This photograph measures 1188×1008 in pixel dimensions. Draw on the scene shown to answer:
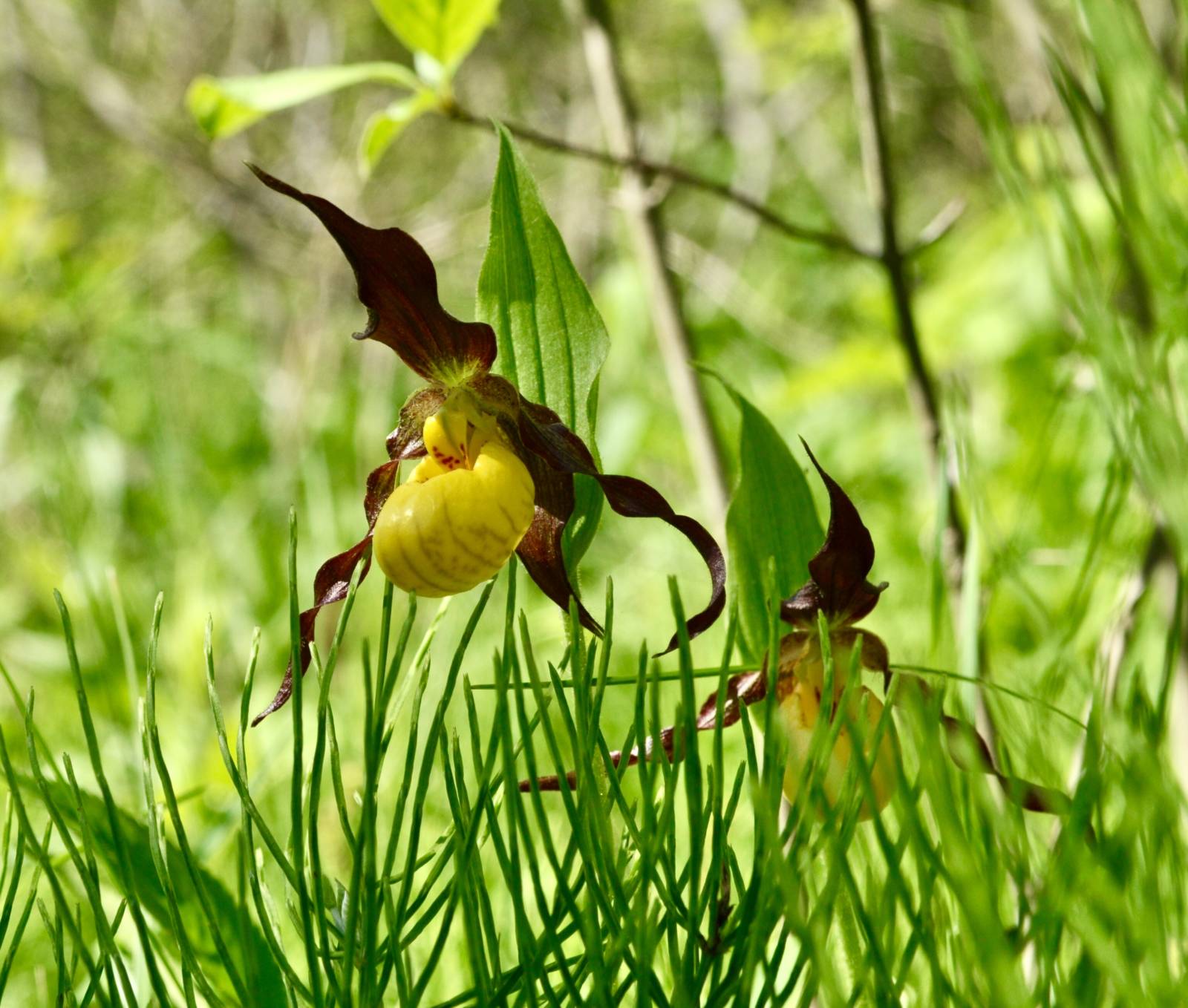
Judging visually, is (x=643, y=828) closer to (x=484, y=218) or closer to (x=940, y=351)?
(x=940, y=351)

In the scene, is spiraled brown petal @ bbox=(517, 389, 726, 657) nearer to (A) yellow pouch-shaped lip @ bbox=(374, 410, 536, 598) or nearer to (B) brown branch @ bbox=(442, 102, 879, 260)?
(A) yellow pouch-shaped lip @ bbox=(374, 410, 536, 598)

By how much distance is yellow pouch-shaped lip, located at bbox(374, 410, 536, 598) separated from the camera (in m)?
0.51

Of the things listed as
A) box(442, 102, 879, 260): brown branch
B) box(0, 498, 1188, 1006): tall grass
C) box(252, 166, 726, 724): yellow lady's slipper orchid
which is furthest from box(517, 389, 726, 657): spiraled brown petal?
box(442, 102, 879, 260): brown branch

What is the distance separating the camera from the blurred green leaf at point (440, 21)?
0.69 m

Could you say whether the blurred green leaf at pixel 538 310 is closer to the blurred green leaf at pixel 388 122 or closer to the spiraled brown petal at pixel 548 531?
the spiraled brown petal at pixel 548 531

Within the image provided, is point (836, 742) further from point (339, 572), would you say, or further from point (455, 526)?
point (339, 572)

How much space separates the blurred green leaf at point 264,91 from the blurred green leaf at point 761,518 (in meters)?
0.39

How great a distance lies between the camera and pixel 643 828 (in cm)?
34

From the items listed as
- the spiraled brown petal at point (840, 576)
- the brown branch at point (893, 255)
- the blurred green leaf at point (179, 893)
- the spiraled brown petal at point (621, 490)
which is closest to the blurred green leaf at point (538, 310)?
the spiraled brown petal at point (621, 490)

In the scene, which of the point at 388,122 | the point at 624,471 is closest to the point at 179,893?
the point at 388,122

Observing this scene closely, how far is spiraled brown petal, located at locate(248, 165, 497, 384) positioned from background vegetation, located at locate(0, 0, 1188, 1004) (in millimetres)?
84

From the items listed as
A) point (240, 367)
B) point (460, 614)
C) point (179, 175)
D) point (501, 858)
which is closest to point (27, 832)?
point (501, 858)

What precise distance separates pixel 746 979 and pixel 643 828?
57 mm

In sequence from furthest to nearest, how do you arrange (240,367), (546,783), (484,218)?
(484,218)
(240,367)
(546,783)
